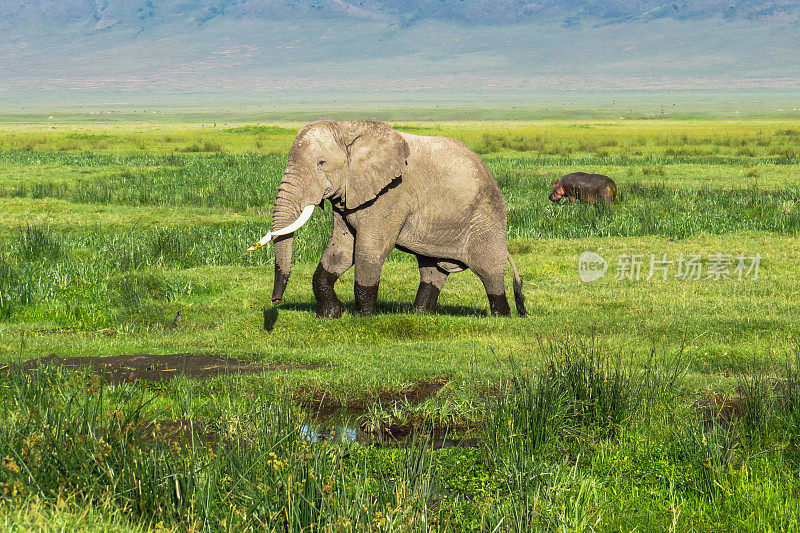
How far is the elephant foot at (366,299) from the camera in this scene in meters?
11.1

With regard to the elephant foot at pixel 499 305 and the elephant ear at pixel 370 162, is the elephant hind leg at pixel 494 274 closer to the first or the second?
the elephant foot at pixel 499 305

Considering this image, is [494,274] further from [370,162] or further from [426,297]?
[370,162]

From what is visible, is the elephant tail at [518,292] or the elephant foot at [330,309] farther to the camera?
the elephant tail at [518,292]

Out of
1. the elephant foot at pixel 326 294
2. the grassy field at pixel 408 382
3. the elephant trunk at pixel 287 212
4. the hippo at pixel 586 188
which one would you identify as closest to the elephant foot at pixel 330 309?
the elephant foot at pixel 326 294

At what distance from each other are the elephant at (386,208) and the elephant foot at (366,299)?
12 mm

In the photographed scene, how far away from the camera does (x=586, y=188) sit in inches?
888

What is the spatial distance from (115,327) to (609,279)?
7.61 metres

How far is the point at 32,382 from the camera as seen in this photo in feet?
23.7

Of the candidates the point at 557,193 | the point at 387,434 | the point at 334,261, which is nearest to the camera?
the point at 387,434

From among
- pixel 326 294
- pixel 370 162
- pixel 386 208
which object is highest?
pixel 370 162

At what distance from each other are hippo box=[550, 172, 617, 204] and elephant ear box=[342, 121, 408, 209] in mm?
12213

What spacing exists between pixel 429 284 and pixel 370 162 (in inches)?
86.2

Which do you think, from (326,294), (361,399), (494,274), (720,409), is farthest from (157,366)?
(720,409)

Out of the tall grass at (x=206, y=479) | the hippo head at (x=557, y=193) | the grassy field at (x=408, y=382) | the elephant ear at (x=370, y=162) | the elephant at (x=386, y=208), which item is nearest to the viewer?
the tall grass at (x=206, y=479)
